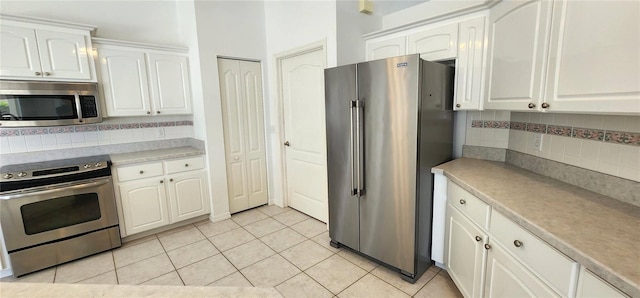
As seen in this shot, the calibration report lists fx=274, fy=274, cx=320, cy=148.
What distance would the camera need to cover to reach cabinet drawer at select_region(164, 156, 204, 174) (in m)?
2.99

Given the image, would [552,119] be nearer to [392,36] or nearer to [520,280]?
[520,280]

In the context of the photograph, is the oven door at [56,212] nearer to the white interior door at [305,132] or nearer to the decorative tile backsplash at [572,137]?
the white interior door at [305,132]

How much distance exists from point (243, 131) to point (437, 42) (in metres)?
2.40

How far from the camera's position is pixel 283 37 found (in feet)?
10.8

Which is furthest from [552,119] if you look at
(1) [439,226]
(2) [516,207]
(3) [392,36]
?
(3) [392,36]

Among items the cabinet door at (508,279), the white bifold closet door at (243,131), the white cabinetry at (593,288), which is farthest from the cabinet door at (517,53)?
the white bifold closet door at (243,131)

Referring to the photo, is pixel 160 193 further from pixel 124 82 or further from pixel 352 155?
pixel 352 155

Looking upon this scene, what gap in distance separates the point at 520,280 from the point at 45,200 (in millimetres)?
3453

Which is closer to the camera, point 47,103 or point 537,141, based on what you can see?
point 537,141

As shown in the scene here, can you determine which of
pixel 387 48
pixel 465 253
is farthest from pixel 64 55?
pixel 465 253

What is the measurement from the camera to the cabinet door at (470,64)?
2.07m

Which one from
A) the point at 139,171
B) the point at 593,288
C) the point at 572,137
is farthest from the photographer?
the point at 139,171

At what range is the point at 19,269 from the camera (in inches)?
90.0

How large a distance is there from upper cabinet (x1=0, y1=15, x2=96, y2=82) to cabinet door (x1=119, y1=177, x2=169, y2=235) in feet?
3.65
